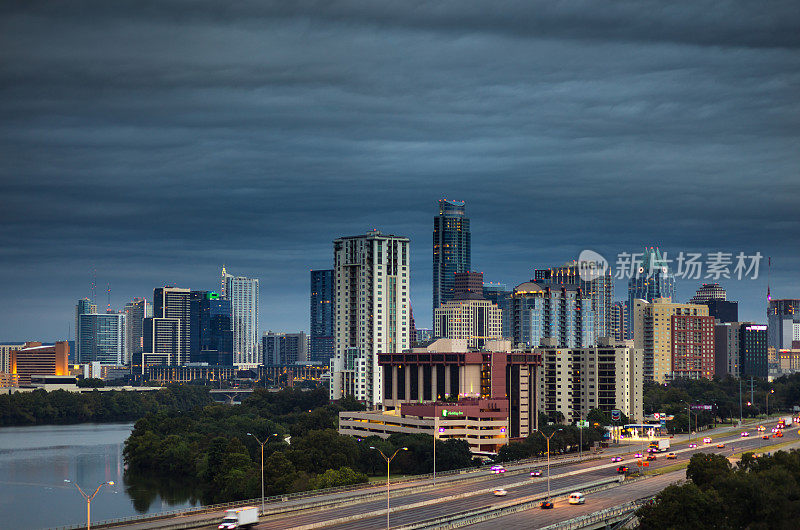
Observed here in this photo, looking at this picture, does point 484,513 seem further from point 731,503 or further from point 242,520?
point 731,503

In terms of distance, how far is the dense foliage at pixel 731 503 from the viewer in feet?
352

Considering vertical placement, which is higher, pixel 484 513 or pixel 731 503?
pixel 731 503

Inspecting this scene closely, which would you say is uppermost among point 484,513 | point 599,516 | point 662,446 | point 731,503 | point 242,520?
point 242,520

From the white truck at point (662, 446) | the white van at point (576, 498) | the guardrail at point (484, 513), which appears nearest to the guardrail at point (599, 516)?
the white van at point (576, 498)

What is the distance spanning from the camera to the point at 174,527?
105 m

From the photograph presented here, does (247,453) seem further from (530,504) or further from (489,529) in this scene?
(489,529)

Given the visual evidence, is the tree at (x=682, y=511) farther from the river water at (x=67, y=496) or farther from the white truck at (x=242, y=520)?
the river water at (x=67, y=496)

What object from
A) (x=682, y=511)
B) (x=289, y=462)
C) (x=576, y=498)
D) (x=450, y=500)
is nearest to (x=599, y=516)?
(x=682, y=511)

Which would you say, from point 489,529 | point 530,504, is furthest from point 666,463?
point 489,529

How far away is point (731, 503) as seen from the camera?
116 meters

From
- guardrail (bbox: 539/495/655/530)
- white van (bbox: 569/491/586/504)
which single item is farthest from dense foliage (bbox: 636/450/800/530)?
white van (bbox: 569/491/586/504)

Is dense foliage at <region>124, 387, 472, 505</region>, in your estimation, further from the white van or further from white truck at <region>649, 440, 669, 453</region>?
white truck at <region>649, 440, 669, 453</region>

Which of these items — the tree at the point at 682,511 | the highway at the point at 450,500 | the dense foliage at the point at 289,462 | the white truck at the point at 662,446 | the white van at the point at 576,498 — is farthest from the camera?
the white truck at the point at 662,446

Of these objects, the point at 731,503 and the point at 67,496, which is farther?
the point at 67,496
